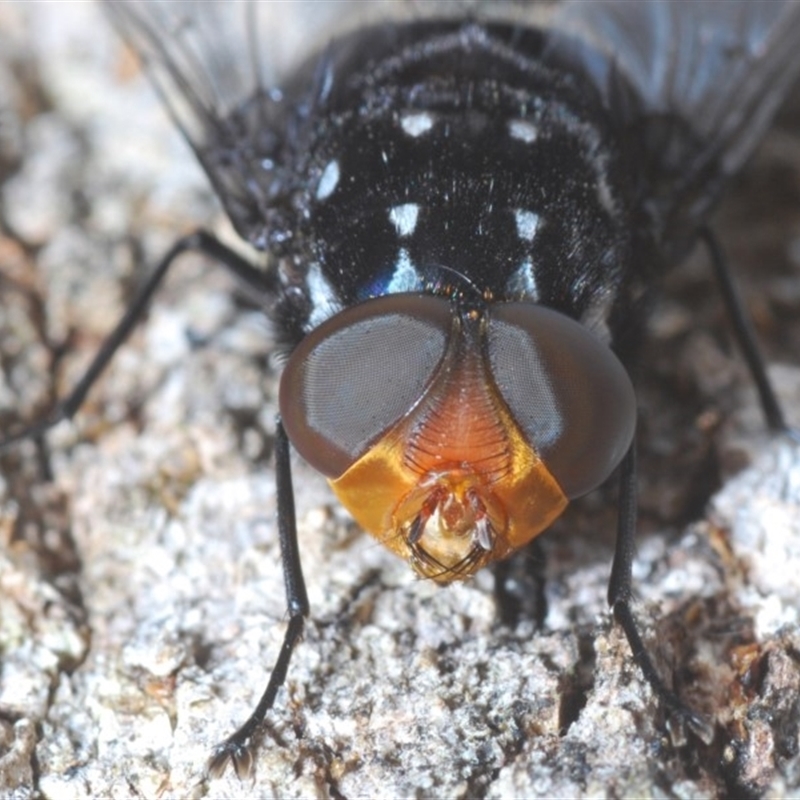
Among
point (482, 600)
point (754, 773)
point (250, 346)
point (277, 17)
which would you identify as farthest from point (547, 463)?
point (277, 17)

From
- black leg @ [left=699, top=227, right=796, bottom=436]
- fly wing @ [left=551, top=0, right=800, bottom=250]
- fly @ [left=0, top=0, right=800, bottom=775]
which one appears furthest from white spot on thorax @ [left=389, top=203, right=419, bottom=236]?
black leg @ [left=699, top=227, right=796, bottom=436]

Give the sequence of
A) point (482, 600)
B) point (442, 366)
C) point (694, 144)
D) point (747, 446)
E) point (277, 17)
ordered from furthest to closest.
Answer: point (277, 17), point (694, 144), point (747, 446), point (482, 600), point (442, 366)

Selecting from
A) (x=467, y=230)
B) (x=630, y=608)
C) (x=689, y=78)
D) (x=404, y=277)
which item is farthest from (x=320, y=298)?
(x=689, y=78)

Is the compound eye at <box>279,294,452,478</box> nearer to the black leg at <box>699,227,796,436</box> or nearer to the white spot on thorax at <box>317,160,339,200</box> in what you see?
the white spot on thorax at <box>317,160,339,200</box>

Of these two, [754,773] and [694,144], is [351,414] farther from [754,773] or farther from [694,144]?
[694,144]

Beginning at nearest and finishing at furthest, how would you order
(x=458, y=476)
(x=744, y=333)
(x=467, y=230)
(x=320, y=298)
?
(x=458, y=476) < (x=467, y=230) < (x=320, y=298) < (x=744, y=333)

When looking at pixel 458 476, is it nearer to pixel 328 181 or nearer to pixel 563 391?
pixel 563 391

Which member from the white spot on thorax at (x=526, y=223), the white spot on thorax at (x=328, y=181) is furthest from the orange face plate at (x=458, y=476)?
the white spot on thorax at (x=328, y=181)
